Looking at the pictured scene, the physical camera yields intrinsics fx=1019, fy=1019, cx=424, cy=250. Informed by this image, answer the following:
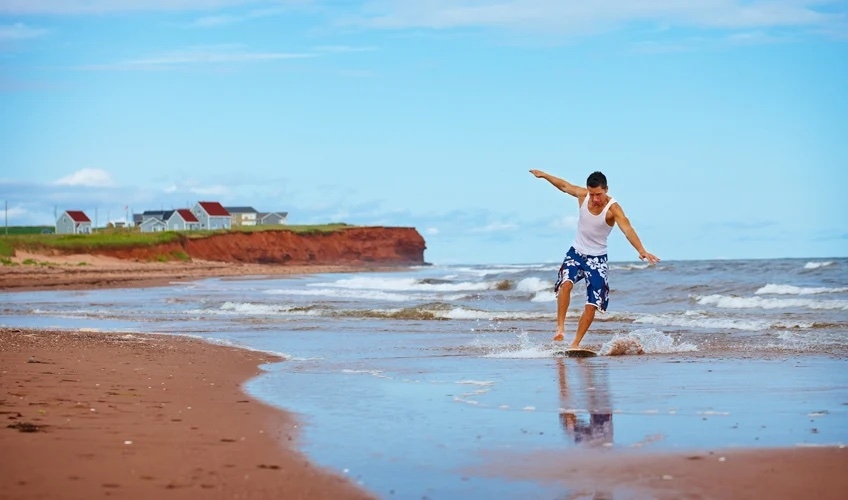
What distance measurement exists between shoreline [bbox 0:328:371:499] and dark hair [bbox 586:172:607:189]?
3.88 meters

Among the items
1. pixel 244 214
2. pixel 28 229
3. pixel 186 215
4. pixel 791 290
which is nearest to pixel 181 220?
pixel 186 215

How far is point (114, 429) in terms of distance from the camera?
18.7 feet

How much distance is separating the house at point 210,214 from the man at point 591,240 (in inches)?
4520

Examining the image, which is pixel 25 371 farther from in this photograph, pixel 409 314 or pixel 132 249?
pixel 132 249

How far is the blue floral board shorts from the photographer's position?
10898 millimetres

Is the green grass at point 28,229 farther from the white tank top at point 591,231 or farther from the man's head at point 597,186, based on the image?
the man's head at point 597,186

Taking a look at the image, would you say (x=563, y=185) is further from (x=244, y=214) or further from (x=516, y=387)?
(x=244, y=214)

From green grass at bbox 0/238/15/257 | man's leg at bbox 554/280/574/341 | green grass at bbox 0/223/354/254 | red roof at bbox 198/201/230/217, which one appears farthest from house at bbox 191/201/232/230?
man's leg at bbox 554/280/574/341

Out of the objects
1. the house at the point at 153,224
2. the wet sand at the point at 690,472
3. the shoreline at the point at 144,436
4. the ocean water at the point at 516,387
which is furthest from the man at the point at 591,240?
the house at the point at 153,224

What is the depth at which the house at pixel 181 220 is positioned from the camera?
123m

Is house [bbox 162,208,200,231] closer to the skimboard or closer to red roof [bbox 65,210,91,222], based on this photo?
red roof [bbox 65,210,91,222]

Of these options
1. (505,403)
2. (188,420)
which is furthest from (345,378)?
(188,420)

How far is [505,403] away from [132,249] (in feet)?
231

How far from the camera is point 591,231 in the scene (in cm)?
1081
